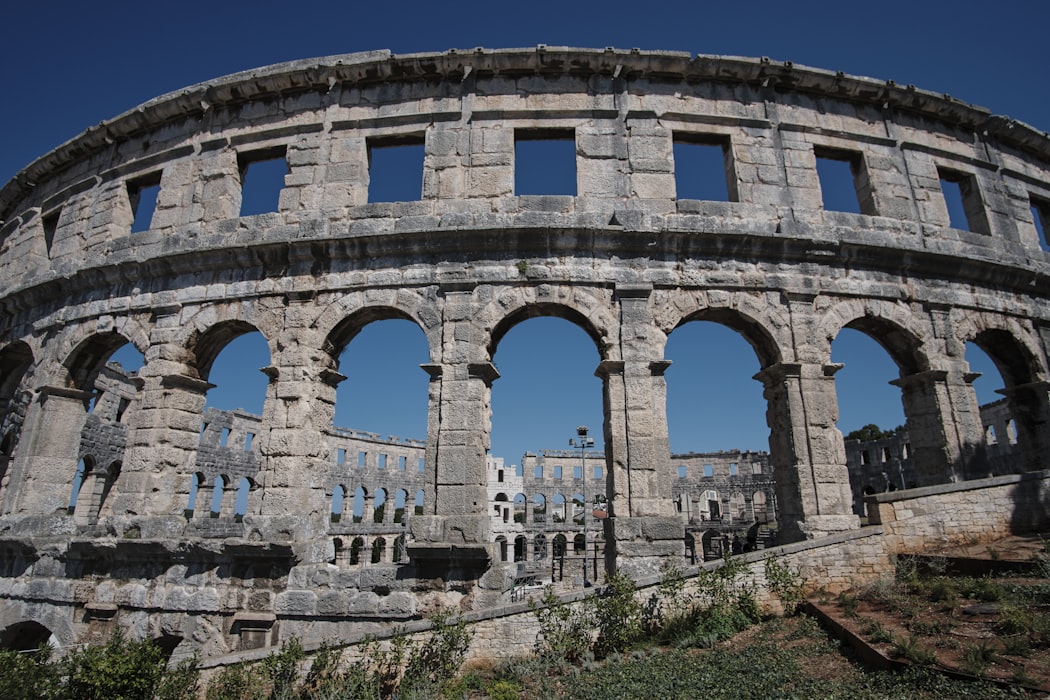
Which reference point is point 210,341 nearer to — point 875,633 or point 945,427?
point 875,633

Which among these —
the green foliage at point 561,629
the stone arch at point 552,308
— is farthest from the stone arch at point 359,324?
the green foliage at point 561,629

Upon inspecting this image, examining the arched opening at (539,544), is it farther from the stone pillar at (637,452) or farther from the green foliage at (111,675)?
the green foliage at (111,675)

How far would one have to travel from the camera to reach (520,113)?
32.8 feet

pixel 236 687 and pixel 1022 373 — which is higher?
pixel 1022 373

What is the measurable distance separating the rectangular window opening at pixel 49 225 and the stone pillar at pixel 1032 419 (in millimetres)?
20252

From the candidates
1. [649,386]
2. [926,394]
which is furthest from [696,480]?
[649,386]

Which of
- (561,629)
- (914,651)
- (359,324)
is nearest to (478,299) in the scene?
(359,324)

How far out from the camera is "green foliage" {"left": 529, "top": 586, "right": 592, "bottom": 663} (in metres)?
6.45

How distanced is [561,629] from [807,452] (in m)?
4.64

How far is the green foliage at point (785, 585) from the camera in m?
6.78

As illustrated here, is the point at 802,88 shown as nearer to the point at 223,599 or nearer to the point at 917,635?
the point at 917,635

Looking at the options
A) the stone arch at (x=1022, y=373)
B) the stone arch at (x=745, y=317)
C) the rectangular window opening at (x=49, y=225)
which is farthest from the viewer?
the rectangular window opening at (x=49, y=225)

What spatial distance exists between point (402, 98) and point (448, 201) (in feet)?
8.33

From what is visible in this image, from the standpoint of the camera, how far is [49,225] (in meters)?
13.3
